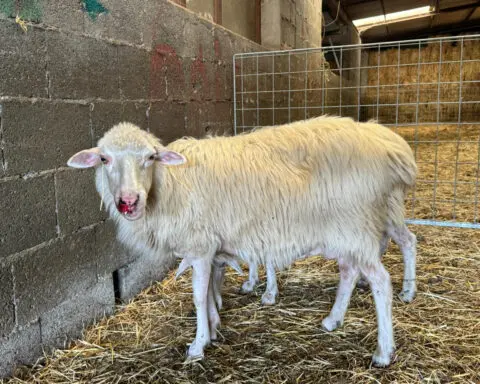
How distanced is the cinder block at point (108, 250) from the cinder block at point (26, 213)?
42 centimetres

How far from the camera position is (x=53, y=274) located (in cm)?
247

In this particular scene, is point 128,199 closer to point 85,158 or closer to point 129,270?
point 85,158

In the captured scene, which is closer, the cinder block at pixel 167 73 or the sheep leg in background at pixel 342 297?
the sheep leg in background at pixel 342 297

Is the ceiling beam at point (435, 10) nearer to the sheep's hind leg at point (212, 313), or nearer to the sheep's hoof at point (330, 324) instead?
the sheep's hoof at point (330, 324)

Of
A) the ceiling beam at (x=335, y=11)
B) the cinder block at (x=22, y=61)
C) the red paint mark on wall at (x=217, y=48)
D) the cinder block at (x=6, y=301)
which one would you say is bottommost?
the cinder block at (x=6, y=301)

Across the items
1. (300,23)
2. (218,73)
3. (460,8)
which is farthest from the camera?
(460,8)

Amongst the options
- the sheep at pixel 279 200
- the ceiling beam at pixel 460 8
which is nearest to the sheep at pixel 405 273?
the sheep at pixel 279 200

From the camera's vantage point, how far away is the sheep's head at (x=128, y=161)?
2.01m

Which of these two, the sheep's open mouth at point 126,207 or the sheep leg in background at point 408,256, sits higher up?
the sheep's open mouth at point 126,207

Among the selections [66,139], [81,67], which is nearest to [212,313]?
[66,139]

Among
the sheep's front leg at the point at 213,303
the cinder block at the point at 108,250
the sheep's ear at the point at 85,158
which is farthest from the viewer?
the cinder block at the point at 108,250

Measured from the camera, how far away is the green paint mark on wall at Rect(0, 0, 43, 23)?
2061 mm

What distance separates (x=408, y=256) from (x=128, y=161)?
6.84 ft

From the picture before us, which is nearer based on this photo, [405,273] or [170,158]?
[170,158]
